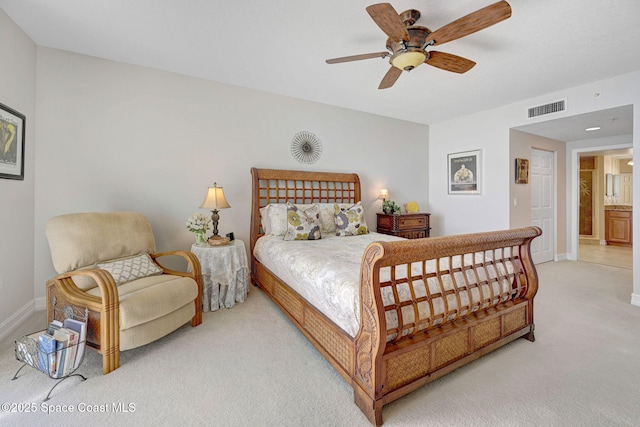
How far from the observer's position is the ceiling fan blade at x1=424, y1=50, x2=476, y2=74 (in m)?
2.36

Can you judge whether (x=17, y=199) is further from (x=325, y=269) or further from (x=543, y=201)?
(x=543, y=201)

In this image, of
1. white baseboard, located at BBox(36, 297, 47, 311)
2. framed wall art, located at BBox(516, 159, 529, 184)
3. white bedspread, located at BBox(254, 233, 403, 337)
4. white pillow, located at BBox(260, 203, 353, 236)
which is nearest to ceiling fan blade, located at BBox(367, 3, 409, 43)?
→ white bedspread, located at BBox(254, 233, 403, 337)

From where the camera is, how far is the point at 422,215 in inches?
197

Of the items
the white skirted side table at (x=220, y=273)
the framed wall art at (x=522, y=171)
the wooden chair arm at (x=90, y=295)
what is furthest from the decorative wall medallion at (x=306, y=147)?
the framed wall art at (x=522, y=171)

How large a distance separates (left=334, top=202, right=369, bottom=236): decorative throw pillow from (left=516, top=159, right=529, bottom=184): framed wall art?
115 inches

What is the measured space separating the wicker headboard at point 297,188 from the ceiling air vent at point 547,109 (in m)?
2.78

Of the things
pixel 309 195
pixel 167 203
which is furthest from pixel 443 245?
pixel 167 203

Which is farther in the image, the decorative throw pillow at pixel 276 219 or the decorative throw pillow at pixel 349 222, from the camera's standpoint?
the decorative throw pillow at pixel 349 222

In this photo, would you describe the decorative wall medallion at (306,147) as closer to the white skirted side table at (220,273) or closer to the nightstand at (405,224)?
the nightstand at (405,224)

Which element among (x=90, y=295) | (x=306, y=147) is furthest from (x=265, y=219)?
(x=90, y=295)

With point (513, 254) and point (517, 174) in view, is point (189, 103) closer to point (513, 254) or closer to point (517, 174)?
point (513, 254)

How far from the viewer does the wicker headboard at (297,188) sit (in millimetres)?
3879

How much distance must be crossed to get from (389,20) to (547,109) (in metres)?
3.54

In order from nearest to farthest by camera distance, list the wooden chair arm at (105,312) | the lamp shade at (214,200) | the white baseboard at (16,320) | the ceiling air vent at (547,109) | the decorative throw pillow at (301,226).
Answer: the wooden chair arm at (105,312)
the white baseboard at (16,320)
the lamp shade at (214,200)
the decorative throw pillow at (301,226)
the ceiling air vent at (547,109)
